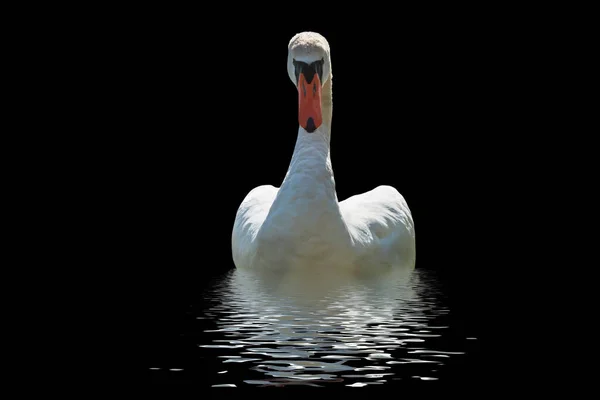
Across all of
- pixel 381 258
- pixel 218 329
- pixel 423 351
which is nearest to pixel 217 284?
pixel 381 258

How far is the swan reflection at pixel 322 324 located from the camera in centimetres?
548

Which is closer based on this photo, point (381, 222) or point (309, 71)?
point (309, 71)

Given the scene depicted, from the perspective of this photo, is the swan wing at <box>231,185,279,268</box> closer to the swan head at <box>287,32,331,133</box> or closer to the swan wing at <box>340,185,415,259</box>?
the swan wing at <box>340,185,415,259</box>

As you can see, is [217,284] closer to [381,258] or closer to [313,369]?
[381,258]

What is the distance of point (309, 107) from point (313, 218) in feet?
2.92

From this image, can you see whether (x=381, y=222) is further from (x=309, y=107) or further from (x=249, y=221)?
(x=309, y=107)

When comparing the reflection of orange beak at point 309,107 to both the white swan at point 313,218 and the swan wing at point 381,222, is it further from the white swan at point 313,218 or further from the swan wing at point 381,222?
the swan wing at point 381,222

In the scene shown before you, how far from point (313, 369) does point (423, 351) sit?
0.73 metres

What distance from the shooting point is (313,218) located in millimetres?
8367

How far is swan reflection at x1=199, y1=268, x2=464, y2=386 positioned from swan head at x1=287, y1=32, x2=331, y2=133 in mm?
1257

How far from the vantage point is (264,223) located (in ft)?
28.2

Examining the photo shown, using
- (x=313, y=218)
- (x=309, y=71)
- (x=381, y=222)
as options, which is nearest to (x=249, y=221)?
(x=313, y=218)

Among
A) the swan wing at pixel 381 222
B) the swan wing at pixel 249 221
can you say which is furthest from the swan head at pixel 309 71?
the swan wing at pixel 249 221

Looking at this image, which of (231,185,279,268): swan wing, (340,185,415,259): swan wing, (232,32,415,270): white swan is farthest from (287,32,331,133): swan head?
(231,185,279,268): swan wing
